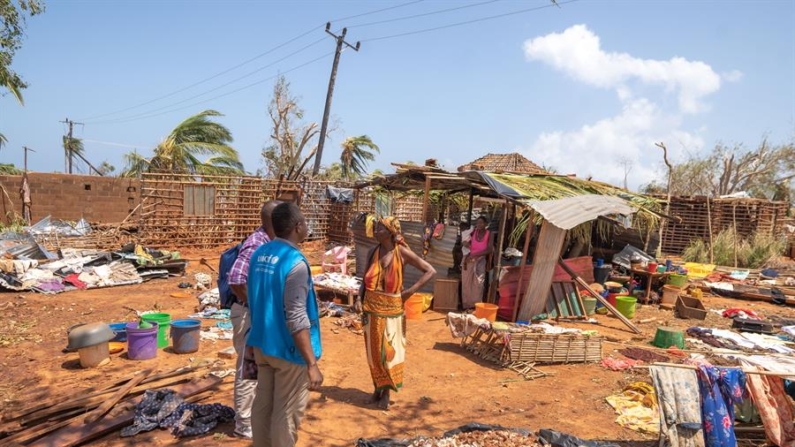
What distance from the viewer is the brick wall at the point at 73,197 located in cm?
1298

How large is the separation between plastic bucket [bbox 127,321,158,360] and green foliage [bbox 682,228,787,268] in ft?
51.2

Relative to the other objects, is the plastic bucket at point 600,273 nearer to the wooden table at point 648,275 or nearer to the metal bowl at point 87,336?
the wooden table at point 648,275

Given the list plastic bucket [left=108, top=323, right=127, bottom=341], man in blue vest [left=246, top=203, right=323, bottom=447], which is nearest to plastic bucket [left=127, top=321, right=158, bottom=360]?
plastic bucket [left=108, top=323, right=127, bottom=341]

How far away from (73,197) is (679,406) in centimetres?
1554

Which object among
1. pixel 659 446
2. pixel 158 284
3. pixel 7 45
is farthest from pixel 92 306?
pixel 659 446

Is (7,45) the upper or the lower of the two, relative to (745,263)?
upper

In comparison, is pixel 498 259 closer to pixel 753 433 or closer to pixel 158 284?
pixel 753 433

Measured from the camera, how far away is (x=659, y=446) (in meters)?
3.54

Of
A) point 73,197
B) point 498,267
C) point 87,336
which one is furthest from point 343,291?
point 73,197

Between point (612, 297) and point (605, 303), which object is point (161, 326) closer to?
point (605, 303)

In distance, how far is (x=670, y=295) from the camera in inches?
361

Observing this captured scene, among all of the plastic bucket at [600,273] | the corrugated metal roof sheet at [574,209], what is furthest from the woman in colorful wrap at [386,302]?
the plastic bucket at [600,273]

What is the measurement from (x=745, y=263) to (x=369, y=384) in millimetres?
14406

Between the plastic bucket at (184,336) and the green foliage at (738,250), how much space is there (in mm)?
15152
